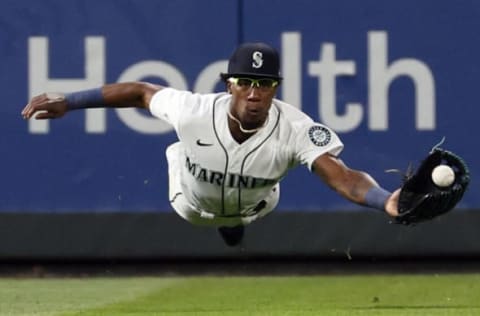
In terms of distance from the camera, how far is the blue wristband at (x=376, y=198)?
8.24m

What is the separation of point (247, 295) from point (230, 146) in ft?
8.40

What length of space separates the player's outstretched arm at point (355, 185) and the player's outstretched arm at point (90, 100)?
1.28 m

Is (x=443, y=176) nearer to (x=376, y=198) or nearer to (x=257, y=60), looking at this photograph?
(x=376, y=198)

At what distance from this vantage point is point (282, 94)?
45.0 ft

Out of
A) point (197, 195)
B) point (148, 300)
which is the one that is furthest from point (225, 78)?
point (148, 300)

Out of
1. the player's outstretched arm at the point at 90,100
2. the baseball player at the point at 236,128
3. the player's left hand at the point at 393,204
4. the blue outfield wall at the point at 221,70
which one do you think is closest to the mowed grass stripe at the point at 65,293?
the blue outfield wall at the point at 221,70

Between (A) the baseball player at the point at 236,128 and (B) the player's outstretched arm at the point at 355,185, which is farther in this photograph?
(A) the baseball player at the point at 236,128

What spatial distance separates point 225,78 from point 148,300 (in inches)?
109

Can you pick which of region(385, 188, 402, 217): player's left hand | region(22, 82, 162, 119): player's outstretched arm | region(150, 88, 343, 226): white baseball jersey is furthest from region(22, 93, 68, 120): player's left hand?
region(385, 188, 402, 217): player's left hand

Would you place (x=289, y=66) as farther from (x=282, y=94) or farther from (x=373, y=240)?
(x=373, y=240)

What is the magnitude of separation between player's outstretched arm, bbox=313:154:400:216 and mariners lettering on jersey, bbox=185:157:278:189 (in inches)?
33.4

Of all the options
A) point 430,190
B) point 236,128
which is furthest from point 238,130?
point 430,190

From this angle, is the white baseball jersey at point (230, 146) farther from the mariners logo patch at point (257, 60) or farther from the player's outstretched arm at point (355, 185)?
the mariners logo patch at point (257, 60)

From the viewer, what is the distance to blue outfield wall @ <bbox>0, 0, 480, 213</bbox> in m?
13.7
